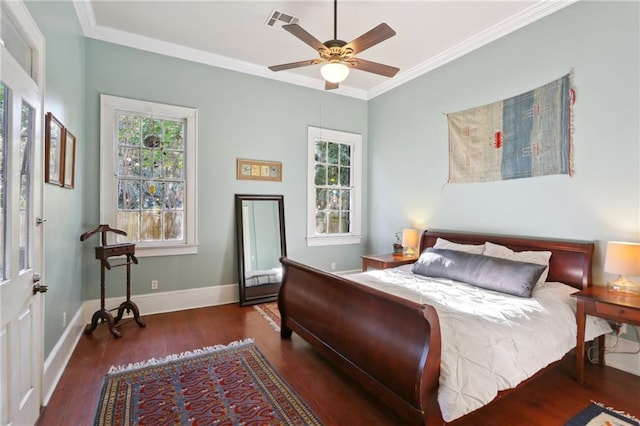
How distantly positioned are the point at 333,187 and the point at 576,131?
3.20m

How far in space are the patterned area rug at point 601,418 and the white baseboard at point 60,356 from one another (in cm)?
343

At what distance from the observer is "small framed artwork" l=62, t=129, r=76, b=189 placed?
261 centimetres

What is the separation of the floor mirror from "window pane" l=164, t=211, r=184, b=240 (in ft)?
2.39

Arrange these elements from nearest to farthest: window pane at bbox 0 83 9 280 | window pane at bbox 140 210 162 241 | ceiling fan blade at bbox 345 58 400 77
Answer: window pane at bbox 0 83 9 280 < ceiling fan blade at bbox 345 58 400 77 < window pane at bbox 140 210 162 241

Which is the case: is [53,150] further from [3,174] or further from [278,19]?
[278,19]

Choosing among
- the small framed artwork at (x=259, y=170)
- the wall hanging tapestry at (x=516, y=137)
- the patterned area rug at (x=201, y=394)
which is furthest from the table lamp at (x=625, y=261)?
the small framed artwork at (x=259, y=170)

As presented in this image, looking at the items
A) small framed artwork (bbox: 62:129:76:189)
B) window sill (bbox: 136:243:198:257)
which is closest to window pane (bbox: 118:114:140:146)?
small framed artwork (bbox: 62:129:76:189)

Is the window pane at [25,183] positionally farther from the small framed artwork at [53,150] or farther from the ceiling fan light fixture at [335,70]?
the ceiling fan light fixture at [335,70]

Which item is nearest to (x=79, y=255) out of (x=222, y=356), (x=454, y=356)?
(x=222, y=356)


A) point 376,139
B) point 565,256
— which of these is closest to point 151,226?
point 376,139

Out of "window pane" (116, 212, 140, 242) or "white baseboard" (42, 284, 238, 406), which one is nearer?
"white baseboard" (42, 284, 238, 406)

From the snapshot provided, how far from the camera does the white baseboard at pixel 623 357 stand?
8.34 feet

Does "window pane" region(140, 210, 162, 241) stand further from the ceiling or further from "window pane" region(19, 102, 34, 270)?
"window pane" region(19, 102, 34, 270)

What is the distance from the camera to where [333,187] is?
5.24 meters
